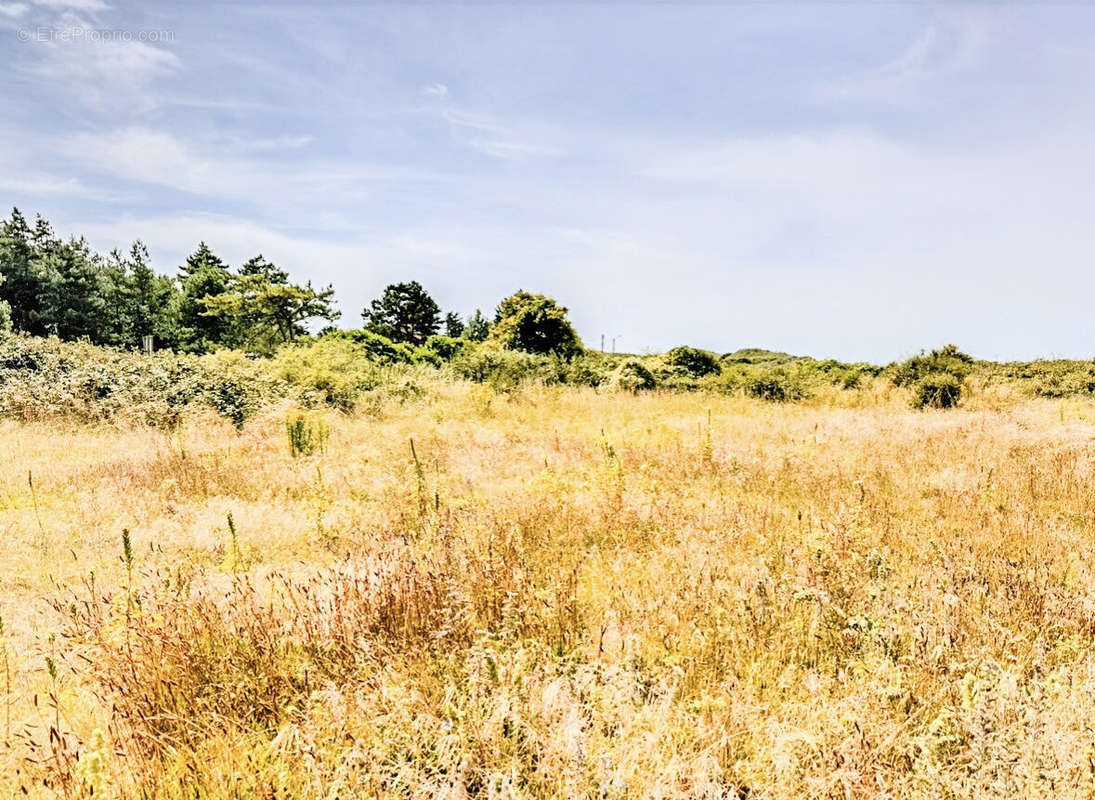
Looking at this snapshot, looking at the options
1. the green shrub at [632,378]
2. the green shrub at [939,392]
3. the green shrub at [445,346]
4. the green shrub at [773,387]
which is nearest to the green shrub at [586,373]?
the green shrub at [632,378]

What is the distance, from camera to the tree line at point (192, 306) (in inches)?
929

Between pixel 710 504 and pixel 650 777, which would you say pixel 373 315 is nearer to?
pixel 710 504

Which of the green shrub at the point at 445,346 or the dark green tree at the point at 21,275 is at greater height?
the dark green tree at the point at 21,275

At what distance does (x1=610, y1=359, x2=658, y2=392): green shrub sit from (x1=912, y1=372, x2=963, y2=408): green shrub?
24.6 ft

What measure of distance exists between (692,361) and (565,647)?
61.2 feet

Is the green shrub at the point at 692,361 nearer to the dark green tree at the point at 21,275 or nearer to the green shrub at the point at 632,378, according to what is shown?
the green shrub at the point at 632,378

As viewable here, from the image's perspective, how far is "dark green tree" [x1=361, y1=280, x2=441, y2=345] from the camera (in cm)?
3794

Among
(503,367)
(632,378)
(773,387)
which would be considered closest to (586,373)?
(632,378)

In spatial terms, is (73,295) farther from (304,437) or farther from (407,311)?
(304,437)

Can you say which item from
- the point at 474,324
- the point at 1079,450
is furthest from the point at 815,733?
the point at 474,324

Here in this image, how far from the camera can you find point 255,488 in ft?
25.6

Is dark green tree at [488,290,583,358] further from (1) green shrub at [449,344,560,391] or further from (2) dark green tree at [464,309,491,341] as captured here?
(2) dark green tree at [464,309,491,341]

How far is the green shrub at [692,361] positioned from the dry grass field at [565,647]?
1382 centimetres

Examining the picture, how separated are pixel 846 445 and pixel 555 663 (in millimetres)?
8664
